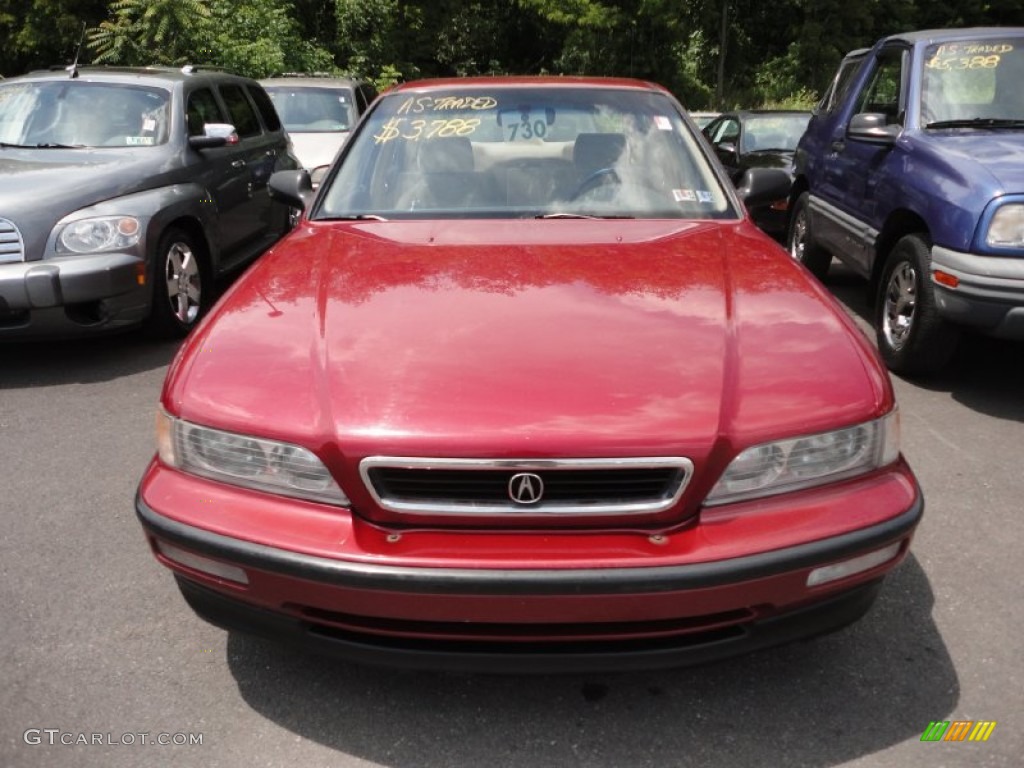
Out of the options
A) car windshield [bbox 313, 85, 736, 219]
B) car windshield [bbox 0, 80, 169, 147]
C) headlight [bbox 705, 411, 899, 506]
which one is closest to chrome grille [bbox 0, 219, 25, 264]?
car windshield [bbox 0, 80, 169, 147]

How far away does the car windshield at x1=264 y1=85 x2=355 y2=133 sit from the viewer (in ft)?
37.6

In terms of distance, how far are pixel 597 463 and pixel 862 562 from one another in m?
0.68

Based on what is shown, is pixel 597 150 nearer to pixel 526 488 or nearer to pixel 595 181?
pixel 595 181

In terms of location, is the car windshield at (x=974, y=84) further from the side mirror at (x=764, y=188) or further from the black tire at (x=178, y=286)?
the black tire at (x=178, y=286)

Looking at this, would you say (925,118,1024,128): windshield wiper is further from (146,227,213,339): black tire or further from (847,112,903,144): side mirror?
(146,227,213,339): black tire

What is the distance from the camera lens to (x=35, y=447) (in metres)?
4.29

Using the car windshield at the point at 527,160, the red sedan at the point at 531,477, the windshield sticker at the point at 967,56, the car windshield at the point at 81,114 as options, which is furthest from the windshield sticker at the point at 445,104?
the windshield sticker at the point at 967,56

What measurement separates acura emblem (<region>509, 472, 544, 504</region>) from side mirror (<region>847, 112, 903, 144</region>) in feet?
13.6

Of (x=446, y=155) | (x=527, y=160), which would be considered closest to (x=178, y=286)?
(x=446, y=155)

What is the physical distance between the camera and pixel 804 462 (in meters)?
2.25

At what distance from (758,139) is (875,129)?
5.38 meters

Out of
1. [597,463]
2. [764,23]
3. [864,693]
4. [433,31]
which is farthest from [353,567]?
[764,23]

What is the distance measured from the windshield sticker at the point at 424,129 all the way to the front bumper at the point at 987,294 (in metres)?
2.39

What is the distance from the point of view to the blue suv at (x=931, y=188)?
4.49 metres
